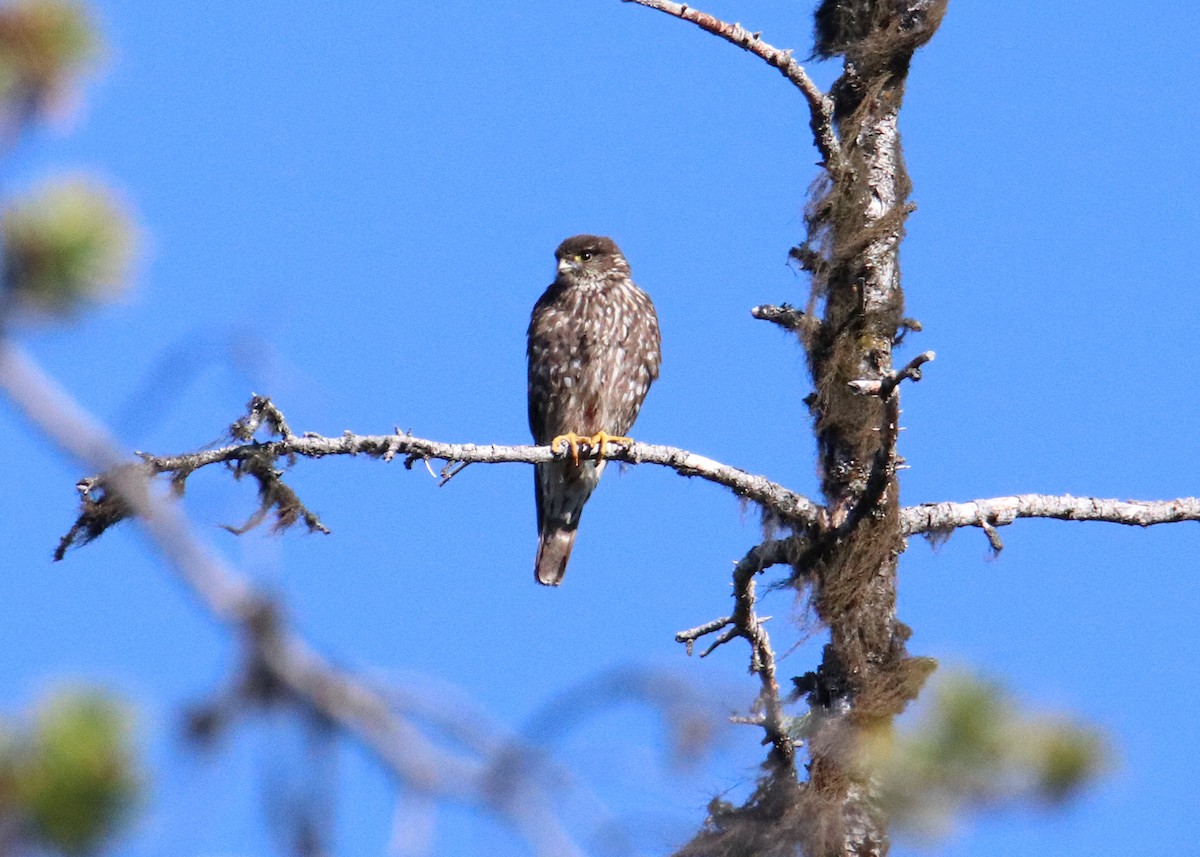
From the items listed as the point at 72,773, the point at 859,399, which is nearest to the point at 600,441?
the point at 859,399

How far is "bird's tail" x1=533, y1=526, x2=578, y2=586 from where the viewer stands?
27.4 feet

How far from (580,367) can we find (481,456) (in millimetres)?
2970

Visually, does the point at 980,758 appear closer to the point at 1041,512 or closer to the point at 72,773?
the point at 72,773

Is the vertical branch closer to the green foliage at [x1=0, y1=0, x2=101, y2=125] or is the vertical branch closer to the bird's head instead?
the bird's head

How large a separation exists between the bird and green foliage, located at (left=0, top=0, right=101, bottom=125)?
5659mm

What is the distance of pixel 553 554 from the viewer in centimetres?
839

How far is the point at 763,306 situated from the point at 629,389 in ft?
8.47

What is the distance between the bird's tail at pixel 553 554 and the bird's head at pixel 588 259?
1422 millimetres

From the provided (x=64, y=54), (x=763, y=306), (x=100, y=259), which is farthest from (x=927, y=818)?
(x=763, y=306)

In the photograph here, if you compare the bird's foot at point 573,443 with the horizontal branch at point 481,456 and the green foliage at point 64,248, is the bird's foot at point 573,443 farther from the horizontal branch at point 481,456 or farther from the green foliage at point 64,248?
the green foliage at point 64,248

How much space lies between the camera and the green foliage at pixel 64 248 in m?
1.98

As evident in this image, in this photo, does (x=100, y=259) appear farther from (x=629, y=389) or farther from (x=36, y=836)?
(x=629, y=389)

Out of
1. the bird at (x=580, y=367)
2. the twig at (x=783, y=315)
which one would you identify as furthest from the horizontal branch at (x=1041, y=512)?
the bird at (x=580, y=367)

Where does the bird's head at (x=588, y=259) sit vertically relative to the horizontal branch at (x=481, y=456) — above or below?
above
